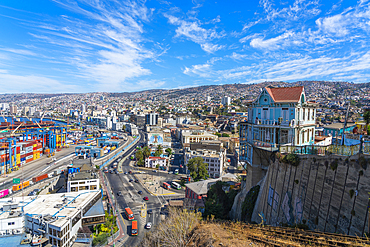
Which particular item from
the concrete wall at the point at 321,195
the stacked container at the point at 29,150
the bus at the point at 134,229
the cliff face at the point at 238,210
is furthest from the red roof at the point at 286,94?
the stacked container at the point at 29,150

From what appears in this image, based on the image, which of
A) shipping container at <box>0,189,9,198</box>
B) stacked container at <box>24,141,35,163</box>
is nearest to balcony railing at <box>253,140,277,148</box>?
shipping container at <box>0,189,9,198</box>

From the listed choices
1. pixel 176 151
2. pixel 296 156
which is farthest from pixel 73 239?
pixel 176 151

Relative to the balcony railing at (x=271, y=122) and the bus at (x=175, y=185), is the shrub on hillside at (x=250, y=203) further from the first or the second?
the bus at (x=175, y=185)

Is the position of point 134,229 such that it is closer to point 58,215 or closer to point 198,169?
point 58,215

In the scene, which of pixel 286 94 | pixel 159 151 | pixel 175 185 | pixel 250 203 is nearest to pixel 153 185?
pixel 175 185

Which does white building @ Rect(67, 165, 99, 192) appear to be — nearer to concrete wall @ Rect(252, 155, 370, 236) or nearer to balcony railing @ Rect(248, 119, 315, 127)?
balcony railing @ Rect(248, 119, 315, 127)

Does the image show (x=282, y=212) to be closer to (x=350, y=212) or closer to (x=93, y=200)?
(x=350, y=212)
